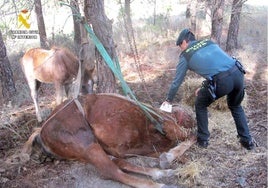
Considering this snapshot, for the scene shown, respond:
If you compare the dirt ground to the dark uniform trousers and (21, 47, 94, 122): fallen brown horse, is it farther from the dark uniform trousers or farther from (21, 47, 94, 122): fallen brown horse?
(21, 47, 94, 122): fallen brown horse

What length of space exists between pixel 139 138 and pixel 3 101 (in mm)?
4733

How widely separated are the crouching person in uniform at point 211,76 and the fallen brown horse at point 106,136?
1.78 ft

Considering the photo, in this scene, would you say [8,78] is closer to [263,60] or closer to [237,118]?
[237,118]

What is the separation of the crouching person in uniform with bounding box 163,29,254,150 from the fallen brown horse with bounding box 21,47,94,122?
153cm

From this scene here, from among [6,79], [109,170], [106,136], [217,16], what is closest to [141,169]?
[109,170]

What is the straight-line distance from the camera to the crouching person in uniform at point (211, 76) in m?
3.87

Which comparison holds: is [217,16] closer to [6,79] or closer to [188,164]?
[188,164]

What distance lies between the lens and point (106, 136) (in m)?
3.42

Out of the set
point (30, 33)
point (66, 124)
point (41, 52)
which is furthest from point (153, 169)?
point (30, 33)

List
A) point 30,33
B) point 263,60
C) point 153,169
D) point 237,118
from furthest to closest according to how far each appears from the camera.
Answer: point 30,33
point 263,60
point 237,118
point 153,169

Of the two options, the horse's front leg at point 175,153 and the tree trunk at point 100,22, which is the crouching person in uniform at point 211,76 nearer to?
the horse's front leg at point 175,153

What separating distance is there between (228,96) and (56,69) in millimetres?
2632

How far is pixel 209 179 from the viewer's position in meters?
3.48

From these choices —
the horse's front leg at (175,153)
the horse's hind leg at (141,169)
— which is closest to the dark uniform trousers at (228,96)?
the horse's front leg at (175,153)
